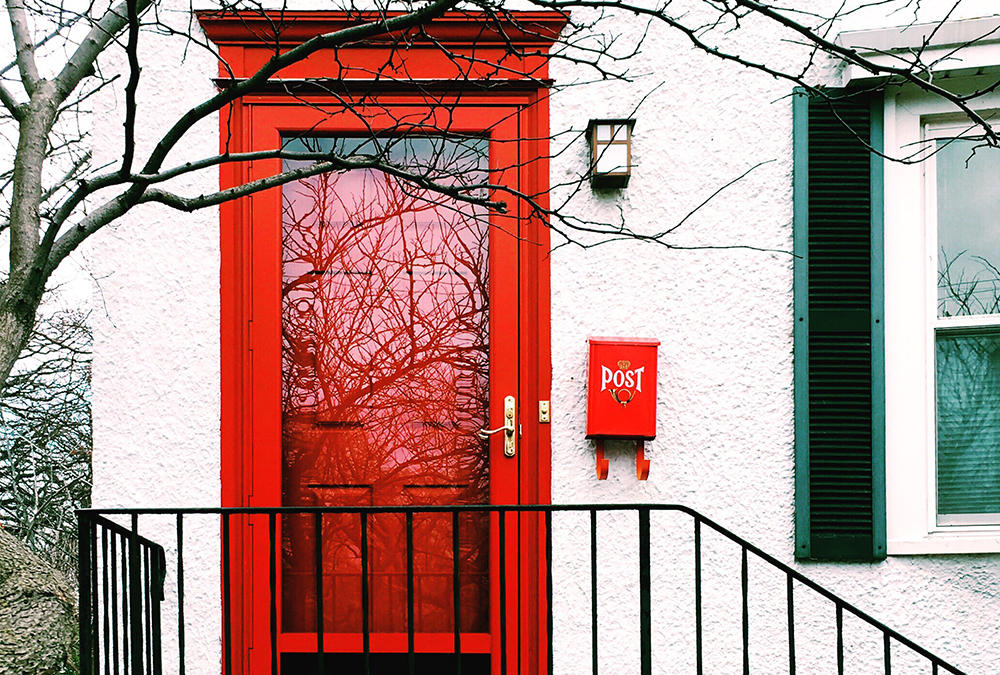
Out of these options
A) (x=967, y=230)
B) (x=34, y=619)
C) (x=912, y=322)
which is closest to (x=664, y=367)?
(x=912, y=322)

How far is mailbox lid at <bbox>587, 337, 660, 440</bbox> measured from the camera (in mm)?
3395

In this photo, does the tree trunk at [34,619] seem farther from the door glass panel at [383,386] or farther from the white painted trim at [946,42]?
the white painted trim at [946,42]

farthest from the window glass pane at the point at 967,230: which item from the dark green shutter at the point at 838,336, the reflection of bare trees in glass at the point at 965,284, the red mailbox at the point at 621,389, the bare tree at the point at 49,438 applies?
the bare tree at the point at 49,438

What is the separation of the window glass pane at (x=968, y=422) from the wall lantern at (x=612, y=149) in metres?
1.50

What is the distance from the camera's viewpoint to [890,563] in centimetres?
347

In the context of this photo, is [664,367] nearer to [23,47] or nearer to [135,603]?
[135,603]

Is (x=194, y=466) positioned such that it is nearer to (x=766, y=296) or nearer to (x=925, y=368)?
(x=766, y=296)

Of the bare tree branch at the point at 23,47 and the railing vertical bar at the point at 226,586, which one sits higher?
the bare tree branch at the point at 23,47

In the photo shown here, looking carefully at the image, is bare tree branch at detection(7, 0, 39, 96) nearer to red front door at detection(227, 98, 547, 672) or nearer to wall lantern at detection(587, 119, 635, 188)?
red front door at detection(227, 98, 547, 672)

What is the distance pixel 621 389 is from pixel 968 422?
1459 millimetres

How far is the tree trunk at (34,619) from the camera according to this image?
A: 3.23 meters

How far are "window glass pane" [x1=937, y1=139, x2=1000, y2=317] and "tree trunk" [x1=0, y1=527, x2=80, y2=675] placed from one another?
3.75m

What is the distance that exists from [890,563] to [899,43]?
2050 mm

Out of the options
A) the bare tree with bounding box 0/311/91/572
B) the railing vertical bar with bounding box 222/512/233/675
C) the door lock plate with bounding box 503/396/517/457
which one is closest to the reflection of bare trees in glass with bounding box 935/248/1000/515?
the door lock plate with bounding box 503/396/517/457
